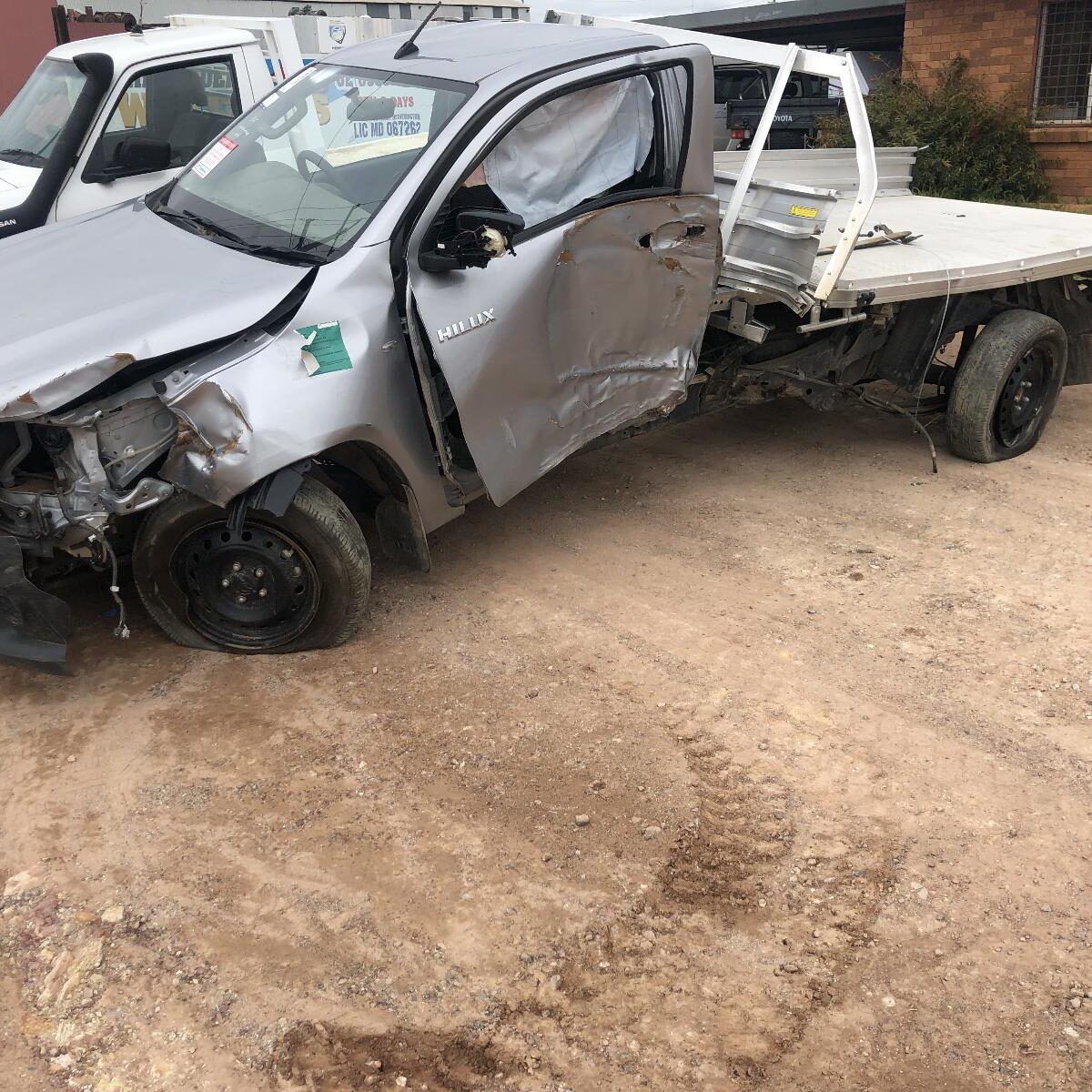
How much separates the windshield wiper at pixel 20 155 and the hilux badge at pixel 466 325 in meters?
4.01

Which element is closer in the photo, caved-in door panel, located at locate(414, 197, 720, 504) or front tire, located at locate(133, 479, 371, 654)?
front tire, located at locate(133, 479, 371, 654)

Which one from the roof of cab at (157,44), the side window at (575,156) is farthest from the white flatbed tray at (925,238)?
the roof of cab at (157,44)

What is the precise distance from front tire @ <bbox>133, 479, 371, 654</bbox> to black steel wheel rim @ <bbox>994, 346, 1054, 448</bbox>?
3.98 m

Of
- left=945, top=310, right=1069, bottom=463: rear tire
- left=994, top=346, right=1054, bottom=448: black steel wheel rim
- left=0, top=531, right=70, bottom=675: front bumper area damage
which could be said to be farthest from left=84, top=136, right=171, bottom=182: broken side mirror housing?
left=994, top=346, right=1054, bottom=448: black steel wheel rim

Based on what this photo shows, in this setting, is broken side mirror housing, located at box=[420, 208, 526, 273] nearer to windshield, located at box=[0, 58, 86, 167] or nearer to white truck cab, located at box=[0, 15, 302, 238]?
white truck cab, located at box=[0, 15, 302, 238]

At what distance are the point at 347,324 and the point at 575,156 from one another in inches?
55.0

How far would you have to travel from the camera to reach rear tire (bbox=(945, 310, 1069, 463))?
6086mm

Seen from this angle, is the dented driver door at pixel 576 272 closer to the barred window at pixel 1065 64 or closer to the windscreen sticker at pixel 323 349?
Answer: the windscreen sticker at pixel 323 349

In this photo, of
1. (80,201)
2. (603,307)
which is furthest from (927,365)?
(80,201)

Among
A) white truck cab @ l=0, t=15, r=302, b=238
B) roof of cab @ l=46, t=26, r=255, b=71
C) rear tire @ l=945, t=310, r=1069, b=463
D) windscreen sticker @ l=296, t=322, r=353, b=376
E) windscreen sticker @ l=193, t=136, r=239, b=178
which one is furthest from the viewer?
roof of cab @ l=46, t=26, r=255, b=71

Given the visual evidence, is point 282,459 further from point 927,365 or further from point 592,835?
point 927,365

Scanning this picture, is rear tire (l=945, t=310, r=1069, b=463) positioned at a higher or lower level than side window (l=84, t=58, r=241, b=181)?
lower

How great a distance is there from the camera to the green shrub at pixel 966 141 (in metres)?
12.7

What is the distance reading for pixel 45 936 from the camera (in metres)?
2.97
